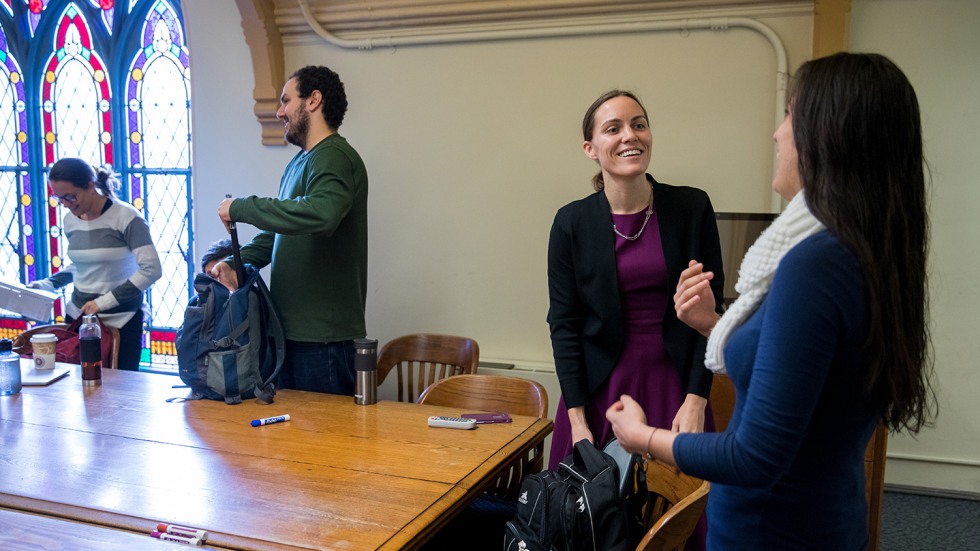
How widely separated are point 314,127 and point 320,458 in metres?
1.32

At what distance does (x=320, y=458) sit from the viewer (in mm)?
1956

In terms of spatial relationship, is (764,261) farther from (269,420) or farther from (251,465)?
(269,420)

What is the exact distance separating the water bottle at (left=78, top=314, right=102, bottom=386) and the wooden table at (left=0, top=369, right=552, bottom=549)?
96 millimetres

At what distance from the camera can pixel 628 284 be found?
6.91 feet

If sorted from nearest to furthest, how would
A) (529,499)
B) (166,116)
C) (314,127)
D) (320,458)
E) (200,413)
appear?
(529,499) → (320,458) → (200,413) → (314,127) → (166,116)

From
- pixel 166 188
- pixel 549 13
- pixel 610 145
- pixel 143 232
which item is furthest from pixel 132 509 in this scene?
pixel 166 188

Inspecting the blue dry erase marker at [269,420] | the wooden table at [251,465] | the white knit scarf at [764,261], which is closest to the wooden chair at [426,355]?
the wooden table at [251,465]

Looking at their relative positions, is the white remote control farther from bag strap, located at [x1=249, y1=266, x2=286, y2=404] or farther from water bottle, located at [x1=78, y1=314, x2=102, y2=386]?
water bottle, located at [x1=78, y1=314, x2=102, y2=386]

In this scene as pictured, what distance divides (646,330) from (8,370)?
2146 millimetres

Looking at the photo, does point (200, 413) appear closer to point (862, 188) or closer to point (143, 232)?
point (143, 232)

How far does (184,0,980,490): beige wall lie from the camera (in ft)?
11.2

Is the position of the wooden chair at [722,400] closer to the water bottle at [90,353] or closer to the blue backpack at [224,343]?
the blue backpack at [224,343]

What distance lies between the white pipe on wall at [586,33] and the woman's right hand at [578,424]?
5.67 ft

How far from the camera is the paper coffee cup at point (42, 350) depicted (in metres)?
2.81
